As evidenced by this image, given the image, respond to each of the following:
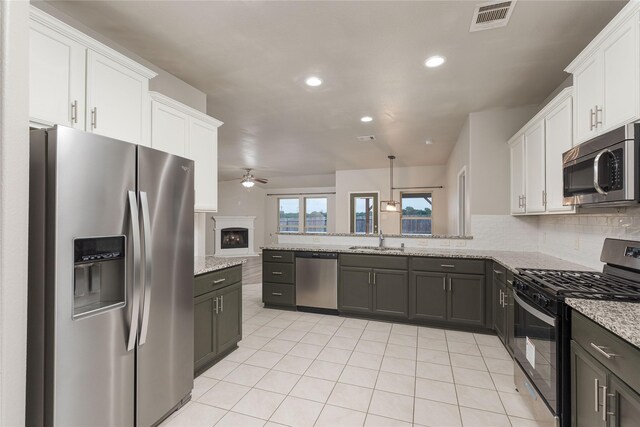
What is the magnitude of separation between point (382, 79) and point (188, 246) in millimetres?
2367

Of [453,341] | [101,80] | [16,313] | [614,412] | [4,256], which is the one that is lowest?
[453,341]

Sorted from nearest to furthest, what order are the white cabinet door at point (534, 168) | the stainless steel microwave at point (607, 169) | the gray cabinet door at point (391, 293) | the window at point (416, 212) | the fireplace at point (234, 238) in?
the stainless steel microwave at point (607, 169)
the white cabinet door at point (534, 168)
the gray cabinet door at point (391, 293)
the window at point (416, 212)
the fireplace at point (234, 238)

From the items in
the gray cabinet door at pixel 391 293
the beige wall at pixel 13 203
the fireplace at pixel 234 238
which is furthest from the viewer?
the fireplace at pixel 234 238

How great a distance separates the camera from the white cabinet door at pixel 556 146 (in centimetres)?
232

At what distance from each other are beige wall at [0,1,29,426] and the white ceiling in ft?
4.77

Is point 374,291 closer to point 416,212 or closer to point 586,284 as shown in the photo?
point 586,284

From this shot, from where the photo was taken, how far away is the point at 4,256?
0.81 metres

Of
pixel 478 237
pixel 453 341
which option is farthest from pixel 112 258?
pixel 478 237

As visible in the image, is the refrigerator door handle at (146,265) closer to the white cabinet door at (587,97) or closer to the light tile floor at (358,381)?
the light tile floor at (358,381)

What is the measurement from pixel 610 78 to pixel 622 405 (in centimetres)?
168

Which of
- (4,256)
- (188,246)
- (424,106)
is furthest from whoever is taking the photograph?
(424,106)

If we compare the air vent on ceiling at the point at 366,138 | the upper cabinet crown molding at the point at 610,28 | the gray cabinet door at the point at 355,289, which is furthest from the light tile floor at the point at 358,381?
the air vent on ceiling at the point at 366,138

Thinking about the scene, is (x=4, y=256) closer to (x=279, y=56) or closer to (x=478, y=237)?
(x=279, y=56)

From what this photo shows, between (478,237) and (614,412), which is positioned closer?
(614,412)
